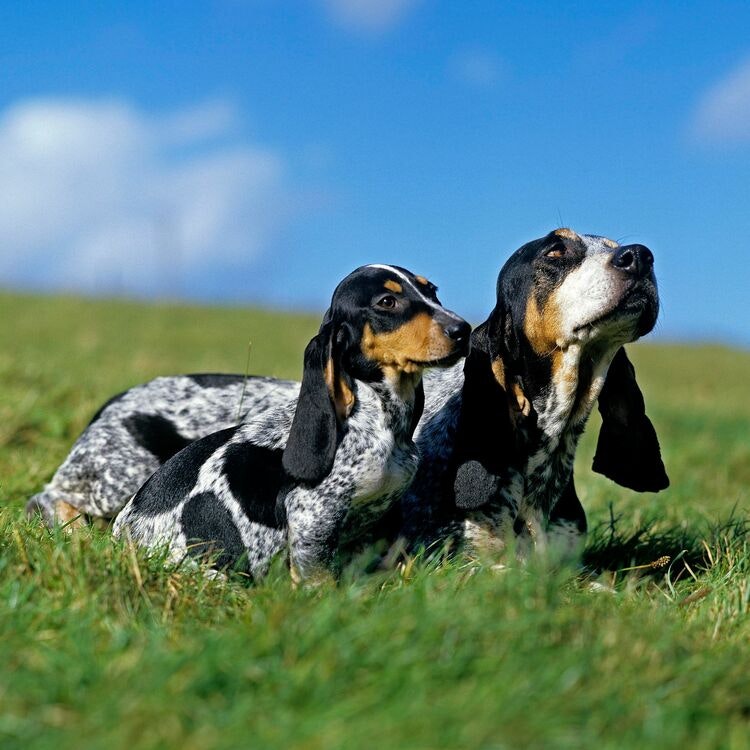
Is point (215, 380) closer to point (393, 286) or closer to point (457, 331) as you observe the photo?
point (393, 286)

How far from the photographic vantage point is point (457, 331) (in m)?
4.77

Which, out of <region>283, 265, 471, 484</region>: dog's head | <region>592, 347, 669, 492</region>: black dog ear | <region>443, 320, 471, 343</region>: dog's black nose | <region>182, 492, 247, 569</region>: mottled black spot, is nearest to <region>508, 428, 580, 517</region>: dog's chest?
<region>592, 347, 669, 492</region>: black dog ear

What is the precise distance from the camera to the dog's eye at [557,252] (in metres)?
5.21

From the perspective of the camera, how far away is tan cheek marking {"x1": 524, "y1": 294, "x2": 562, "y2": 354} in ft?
16.8

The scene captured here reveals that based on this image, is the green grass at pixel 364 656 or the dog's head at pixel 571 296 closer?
the green grass at pixel 364 656

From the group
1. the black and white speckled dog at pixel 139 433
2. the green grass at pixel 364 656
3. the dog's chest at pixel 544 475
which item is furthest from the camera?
the black and white speckled dog at pixel 139 433

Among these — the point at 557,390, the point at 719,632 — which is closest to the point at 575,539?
the point at 557,390

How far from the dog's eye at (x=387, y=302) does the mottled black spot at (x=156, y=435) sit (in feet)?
7.23

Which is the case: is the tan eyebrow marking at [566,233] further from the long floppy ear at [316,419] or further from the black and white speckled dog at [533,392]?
the long floppy ear at [316,419]

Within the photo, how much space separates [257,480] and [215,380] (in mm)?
1887

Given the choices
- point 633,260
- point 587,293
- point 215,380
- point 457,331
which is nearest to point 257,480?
point 457,331

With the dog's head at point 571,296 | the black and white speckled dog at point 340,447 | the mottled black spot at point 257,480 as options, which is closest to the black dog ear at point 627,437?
the dog's head at point 571,296

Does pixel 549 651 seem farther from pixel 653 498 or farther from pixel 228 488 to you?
pixel 653 498

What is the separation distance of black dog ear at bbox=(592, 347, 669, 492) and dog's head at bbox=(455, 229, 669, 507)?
0.58ft
